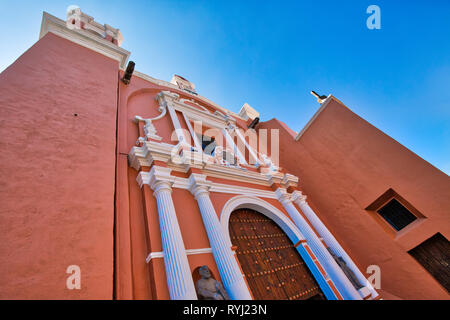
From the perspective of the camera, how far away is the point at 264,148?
8.12m

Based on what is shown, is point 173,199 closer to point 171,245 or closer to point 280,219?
point 171,245

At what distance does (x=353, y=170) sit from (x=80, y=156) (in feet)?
20.4

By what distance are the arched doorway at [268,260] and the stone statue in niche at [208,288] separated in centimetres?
98

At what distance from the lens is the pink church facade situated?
198cm

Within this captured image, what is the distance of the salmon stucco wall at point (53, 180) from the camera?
1646mm

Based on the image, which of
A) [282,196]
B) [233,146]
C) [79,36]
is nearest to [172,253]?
[282,196]

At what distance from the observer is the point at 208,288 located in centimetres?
252

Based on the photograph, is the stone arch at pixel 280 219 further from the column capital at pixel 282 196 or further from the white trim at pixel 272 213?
the column capital at pixel 282 196

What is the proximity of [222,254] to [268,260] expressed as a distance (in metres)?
1.38

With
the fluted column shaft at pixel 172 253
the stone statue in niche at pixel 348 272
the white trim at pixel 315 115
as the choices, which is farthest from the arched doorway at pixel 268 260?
the white trim at pixel 315 115

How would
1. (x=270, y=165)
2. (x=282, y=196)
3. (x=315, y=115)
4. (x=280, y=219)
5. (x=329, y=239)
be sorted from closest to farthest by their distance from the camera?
(x=280, y=219) → (x=329, y=239) → (x=282, y=196) → (x=270, y=165) → (x=315, y=115)

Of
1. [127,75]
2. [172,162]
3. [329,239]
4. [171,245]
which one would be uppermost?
[127,75]

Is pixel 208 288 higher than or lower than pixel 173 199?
lower

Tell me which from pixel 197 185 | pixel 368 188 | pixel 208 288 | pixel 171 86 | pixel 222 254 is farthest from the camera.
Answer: pixel 171 86
